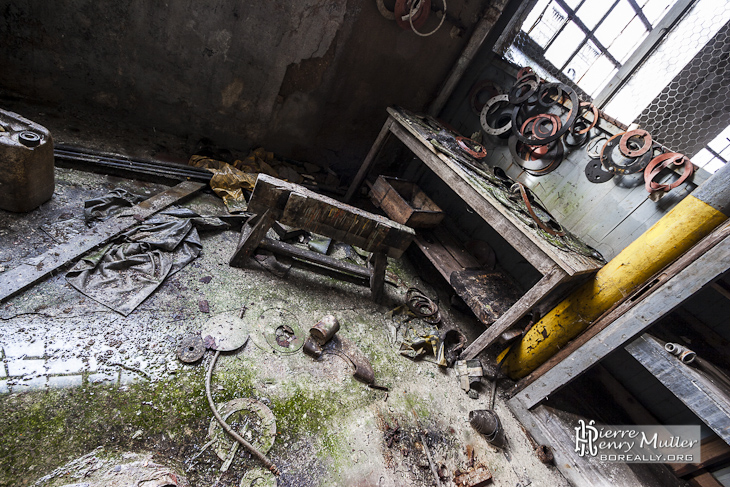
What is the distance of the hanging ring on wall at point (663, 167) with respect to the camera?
2883mm

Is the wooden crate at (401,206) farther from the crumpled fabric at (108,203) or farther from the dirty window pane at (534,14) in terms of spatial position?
the dirty window pane at (534,14)

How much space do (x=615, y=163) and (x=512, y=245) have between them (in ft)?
5.57

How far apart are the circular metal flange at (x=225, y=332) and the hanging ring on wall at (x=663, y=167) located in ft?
14.1

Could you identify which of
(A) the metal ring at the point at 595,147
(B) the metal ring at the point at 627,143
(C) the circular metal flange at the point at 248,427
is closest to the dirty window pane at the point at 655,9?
(A) the metal ring at the point at 595,147

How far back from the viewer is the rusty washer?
2805 millimetres

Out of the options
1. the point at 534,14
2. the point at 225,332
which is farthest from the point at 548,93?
the point at 225,332

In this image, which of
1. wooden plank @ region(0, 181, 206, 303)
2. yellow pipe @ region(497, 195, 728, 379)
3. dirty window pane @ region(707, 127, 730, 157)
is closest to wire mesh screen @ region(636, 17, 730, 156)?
dirty window pane @ region(707, 127, 730, 157)

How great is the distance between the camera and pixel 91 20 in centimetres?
369

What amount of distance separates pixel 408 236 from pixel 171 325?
2.44 meters

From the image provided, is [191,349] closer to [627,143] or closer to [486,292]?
[486,292]

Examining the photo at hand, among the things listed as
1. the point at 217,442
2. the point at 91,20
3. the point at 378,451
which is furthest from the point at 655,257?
the point at 91,20

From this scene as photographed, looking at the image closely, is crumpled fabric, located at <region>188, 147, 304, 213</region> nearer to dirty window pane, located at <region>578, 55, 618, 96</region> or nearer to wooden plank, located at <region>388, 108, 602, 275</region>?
wooden plank, located at <region>388, 108, 602, 275</region>

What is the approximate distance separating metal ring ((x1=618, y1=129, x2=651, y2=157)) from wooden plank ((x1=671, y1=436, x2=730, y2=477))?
2.80m

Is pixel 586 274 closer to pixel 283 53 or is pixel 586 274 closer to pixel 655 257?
pixel 655 257
